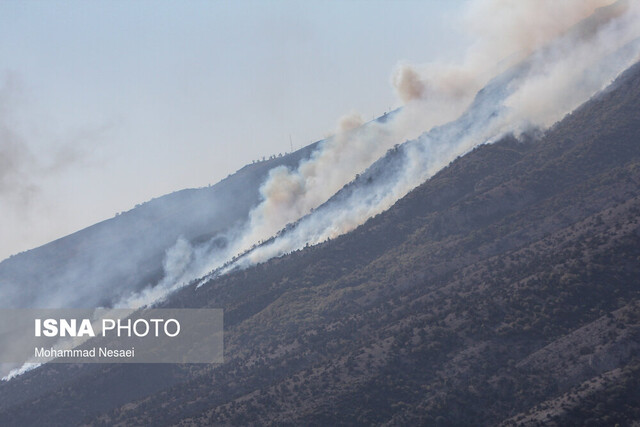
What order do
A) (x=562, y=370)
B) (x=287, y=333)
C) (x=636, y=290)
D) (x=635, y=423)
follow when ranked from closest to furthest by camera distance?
1. (x=635, y=423)
2. (x=562, y=370)
3. (x=636, y=290)
4. (x=287, y=333)

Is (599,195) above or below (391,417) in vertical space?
above

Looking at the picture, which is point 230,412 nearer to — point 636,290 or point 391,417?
point 391,417

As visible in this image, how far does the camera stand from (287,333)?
7771 inches

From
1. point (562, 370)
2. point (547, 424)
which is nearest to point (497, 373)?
point (562, 370)

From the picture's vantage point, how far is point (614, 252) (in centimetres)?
15762

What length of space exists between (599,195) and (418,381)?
5311 cm

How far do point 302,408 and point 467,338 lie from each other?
25.3 meters

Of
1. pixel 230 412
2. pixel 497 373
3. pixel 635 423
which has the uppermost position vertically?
pixel 230 412

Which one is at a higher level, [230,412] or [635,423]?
[230,412]

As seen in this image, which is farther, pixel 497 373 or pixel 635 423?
pixel 497 373

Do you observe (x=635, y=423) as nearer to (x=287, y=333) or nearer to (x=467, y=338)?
(x=467, y=338)

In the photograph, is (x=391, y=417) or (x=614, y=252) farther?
(x=614, y=252)

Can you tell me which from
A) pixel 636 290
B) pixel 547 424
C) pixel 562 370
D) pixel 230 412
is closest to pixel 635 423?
pixel 547 424

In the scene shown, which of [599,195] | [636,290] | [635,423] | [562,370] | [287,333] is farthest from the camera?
[287,333]
